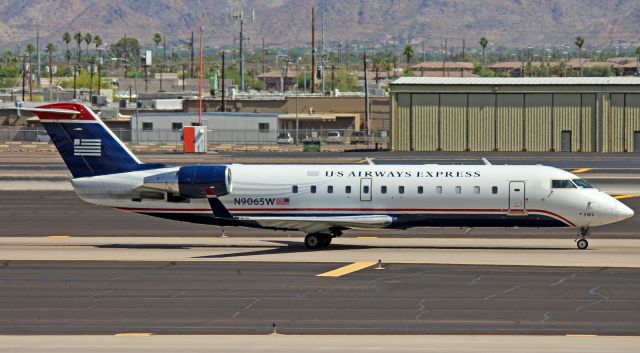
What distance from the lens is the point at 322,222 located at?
135ft

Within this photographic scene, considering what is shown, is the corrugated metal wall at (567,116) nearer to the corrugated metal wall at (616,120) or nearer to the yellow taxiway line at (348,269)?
the corrugated metal wall at (616,120)

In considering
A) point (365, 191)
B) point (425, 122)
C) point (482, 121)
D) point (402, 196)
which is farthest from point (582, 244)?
point (425, 122)

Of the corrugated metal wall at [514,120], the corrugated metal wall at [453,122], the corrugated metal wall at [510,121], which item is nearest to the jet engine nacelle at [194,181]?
the corrugated metal wall at [514,120]

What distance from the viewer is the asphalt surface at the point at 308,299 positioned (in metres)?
28.0

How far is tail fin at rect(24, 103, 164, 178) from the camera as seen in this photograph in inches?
1654

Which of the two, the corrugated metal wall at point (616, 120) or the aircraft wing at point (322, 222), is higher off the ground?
the corrugated metal wall at point (616, 120)

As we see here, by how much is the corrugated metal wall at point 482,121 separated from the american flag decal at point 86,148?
56488 mm

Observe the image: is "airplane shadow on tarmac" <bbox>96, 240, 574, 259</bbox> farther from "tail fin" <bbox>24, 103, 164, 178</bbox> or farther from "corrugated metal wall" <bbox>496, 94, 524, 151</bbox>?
"corrugated metal wall" <bbox>496, 94, 524, 151</bbox>

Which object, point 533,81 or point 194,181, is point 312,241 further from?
point 533,81

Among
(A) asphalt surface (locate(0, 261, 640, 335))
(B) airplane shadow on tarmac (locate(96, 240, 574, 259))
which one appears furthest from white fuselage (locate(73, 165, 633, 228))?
(A) asphalt surface (locate(0, 261, 640, 335))

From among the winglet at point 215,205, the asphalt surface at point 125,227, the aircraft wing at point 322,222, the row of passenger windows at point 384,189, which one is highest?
the row of passenger windows at point 384,189

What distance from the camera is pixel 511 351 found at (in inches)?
977

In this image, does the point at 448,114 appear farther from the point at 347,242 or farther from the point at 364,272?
the point at 364,272

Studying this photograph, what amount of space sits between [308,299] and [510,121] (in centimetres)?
6575
